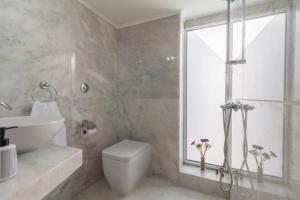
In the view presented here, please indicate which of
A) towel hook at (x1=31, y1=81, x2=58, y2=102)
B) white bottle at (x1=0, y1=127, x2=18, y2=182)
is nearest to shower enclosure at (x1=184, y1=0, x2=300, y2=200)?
white bottle at (x1=0, y1=127, x2=18, y2=182)

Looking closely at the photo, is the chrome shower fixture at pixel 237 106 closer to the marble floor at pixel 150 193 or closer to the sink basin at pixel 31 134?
the marble floor at pixel 150 193

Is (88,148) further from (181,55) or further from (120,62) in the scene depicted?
(181,55)

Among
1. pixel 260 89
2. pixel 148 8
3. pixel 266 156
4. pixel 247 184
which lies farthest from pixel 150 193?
pixel 148 8

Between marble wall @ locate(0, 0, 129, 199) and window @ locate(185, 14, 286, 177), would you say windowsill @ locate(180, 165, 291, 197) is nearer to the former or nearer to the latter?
window @ locate(185, 14, 286, 177)

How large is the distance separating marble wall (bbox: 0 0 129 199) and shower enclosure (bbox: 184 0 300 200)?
4.11ft

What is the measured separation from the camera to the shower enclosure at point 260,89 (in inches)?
31.3

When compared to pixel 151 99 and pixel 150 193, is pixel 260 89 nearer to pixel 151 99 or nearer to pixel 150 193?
pixel 151 99

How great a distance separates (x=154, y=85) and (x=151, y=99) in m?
0.19

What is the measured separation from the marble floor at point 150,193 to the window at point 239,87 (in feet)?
1.32

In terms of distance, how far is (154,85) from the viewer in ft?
6.37

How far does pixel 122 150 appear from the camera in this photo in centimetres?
163

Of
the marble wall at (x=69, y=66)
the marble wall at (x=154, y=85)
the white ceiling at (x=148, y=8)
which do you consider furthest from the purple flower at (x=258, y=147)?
the marble wall at (x=69, y=66)

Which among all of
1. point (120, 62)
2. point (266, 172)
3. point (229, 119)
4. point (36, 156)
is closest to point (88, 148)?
point (36, 156)

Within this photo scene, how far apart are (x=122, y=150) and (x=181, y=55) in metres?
1.34
